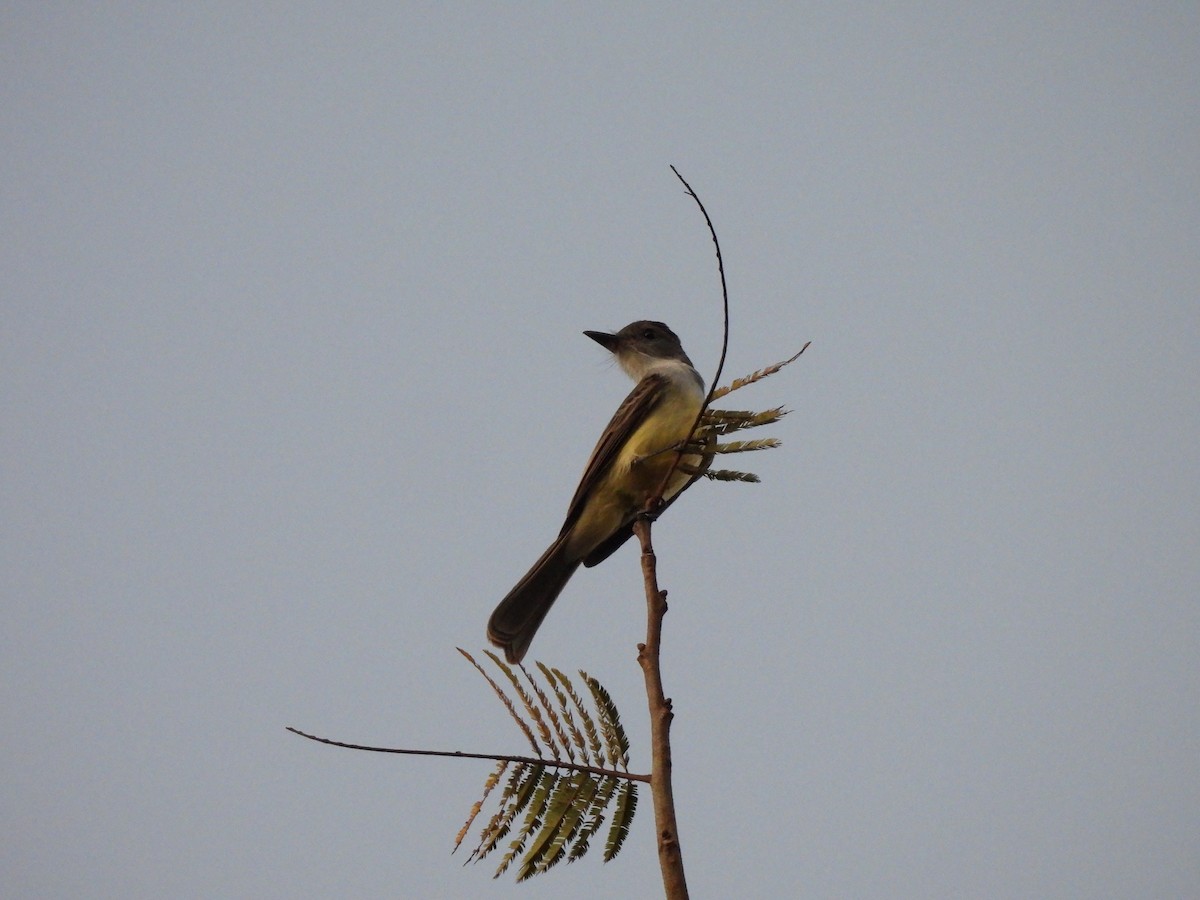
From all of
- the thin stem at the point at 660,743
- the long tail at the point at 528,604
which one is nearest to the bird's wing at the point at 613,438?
the long tail at the point at 528,604

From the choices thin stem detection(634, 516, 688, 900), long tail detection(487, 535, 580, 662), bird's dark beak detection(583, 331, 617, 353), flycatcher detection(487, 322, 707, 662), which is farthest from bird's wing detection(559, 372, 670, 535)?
thin stem detection(634, 516, 688, 900)

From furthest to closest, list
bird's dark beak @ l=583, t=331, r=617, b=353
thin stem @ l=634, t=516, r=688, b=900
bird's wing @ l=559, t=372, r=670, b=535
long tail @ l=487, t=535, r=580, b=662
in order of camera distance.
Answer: bird's dark beak @ l=583, t=331, r=617, b=353 < bird's wing @ l=559, t=372, r=670, b=535 < long tail @ l=487, t=535, r=580, b=662 < thin stem @ l=634, t=516, r=688, b=900

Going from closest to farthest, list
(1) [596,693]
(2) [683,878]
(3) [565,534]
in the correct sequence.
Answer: (2) [683,878] → (1) [596,693] → (3) [565,534]

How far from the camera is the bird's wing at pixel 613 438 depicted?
5.91m

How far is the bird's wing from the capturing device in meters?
5.91

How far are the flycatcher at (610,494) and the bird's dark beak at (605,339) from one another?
1545 mm

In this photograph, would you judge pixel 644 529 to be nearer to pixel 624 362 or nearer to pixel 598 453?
pixel 598 453

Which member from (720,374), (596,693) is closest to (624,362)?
(720,374)

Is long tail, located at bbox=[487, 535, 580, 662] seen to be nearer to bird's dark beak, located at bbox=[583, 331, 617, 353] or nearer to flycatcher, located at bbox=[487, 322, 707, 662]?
flycatcher, located at bbox=[487, 322, 707, 662]

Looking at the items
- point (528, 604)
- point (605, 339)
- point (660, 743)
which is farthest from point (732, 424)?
point (605, 339)

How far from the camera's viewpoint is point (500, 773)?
9.48 feet

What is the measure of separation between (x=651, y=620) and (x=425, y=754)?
2.11 feet

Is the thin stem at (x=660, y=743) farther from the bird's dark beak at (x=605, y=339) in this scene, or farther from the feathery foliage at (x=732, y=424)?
the bird's dark beak at (x=605, y=339)

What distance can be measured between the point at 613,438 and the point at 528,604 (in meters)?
1.04
